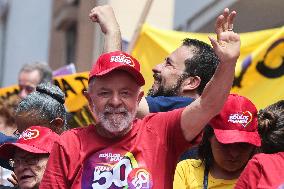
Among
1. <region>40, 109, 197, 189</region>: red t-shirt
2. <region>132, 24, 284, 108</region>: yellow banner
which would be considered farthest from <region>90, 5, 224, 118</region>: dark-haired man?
<region>132, 24, 284, 108</region>: yellow banner

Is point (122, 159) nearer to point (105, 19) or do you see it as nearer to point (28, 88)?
point (105, 19)

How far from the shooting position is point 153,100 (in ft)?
16.6

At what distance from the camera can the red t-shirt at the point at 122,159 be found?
13.8 ft

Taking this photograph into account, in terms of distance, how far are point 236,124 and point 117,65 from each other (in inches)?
29.5

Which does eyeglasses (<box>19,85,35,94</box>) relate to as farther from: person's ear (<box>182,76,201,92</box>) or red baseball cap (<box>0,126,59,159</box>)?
red baseball cap (<box>0,126,59,159</box>)

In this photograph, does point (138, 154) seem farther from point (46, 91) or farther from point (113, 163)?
point (46, 91)

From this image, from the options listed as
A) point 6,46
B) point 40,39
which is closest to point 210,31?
point 40,39

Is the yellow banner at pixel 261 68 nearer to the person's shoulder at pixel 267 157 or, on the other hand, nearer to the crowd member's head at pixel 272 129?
the crowd member's head at pixel 272 129

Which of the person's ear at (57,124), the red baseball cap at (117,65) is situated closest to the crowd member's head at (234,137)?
the red baseball cap at (117,65)

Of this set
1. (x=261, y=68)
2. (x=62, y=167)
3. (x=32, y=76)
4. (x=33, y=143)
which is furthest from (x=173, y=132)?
(x=32, y=76)

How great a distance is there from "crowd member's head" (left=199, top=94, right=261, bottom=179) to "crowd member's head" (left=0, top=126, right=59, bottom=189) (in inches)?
31.3

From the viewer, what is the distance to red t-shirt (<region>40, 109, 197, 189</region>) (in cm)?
421

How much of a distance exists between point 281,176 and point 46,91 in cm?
181

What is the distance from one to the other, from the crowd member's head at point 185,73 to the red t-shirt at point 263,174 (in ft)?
3.93
